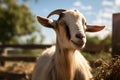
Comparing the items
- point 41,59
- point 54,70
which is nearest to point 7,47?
point 41,59

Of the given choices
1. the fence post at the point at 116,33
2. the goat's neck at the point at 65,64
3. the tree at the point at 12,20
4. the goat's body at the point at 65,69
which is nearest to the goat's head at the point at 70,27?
the goat's neck at the point at 65,64

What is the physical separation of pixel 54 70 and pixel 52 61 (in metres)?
0.27

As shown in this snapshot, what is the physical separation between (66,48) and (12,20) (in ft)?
153

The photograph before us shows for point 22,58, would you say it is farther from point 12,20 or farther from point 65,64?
point 12,20

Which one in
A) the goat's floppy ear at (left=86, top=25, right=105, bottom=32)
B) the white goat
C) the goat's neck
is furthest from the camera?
the goat's floppy ear at (left=86, top=25, right=105, bottom=32)

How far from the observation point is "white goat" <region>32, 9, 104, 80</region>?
5.41 metres

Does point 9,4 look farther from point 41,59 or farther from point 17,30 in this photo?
point 41,59

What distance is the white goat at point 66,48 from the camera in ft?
17.8

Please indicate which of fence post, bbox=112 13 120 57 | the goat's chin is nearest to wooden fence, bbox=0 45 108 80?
fence post, bbox=112 13 120 57

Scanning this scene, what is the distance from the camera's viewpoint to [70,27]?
5.36 metres

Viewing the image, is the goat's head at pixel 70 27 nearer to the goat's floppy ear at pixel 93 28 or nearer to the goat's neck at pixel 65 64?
the goat's floppy ear at pixel 93 28

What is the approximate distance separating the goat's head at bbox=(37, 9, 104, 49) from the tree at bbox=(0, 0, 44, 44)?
42.8 metres

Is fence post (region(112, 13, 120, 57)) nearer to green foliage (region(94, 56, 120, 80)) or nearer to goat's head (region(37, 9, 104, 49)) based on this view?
goat's head (region(37, 9, 104, 49))

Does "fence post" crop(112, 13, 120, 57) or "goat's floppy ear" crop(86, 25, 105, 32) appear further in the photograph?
"fence post" crop(112, 13, 120, 57)
